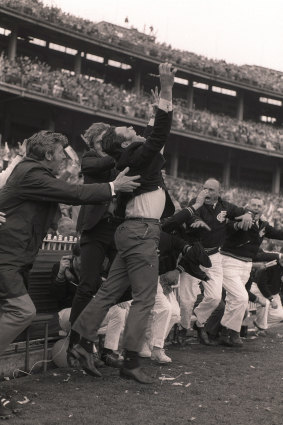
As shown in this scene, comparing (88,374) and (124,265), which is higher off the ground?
(124,265)

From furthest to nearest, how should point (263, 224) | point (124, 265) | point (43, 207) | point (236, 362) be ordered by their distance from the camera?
point (263, 224) → point (236, 362) → point (124, 265) → point (43, 207)

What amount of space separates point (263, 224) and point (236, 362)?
2.31 metres

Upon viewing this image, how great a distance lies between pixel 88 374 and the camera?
547 centimetres

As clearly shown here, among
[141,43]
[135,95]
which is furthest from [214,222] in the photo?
[141,43]

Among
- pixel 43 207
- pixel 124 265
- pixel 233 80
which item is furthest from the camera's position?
pixel 233 80

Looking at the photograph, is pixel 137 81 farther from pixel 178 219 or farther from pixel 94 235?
pixel 94 235

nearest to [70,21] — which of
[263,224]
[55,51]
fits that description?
[55,51]

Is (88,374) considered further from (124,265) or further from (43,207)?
(43,207)

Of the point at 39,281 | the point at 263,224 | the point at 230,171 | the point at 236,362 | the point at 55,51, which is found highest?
the point at 55,51

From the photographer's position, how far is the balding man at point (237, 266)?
793cm

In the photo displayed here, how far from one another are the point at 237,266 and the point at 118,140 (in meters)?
3.29

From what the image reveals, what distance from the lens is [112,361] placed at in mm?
5789

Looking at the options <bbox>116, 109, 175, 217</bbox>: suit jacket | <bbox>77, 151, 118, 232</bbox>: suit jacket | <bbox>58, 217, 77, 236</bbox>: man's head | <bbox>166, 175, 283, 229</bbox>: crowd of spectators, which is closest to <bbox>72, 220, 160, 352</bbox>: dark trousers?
<bbox>116, 109, 175, 217</bbox>: suit jacket

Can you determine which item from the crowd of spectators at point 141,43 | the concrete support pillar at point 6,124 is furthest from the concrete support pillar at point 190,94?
the concrete support pillar at point 6,124
